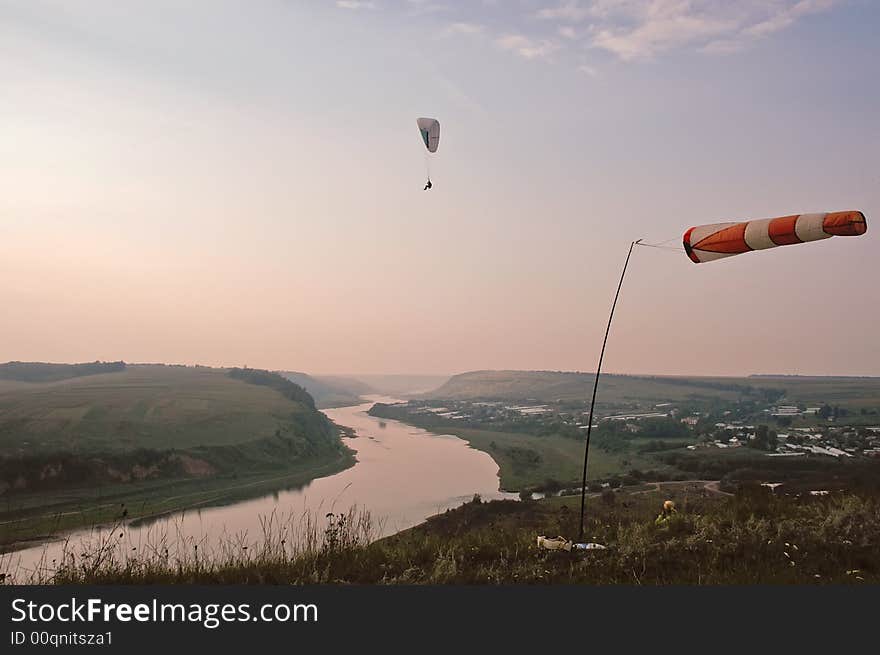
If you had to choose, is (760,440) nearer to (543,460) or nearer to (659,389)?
(543,460)

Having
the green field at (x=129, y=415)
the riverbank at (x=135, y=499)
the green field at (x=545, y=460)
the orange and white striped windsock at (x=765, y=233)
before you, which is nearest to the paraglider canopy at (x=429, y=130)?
the orange and white striped windsock at (x=765, y=233)

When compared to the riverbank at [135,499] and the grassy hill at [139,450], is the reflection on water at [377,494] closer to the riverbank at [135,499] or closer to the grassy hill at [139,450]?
the riverbank at [135,499]

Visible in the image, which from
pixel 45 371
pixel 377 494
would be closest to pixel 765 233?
pixel 377 494

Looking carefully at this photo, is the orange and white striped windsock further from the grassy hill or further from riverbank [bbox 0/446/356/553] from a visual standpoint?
the grassy hill

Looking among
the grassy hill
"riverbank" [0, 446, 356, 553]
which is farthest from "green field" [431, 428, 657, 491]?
the grassy hill

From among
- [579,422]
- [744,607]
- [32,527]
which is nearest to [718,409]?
[579,422]

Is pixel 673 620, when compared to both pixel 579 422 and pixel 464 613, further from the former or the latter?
pixel 579 422
